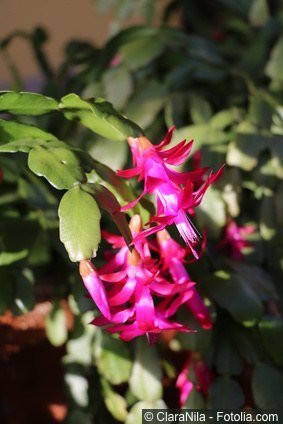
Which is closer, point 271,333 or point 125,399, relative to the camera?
point 271,333

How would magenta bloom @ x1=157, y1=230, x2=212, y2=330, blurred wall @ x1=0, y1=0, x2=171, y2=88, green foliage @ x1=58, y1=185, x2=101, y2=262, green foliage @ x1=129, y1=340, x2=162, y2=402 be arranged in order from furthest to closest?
blurred wall @ x1=0, y1=0, x2=171, y2=88 → green foliage @ x1=129, y1=340, x2=162, y2=402 → magenta bloom @ x1=157, y1=230, x2=212, y2=330 → green foliage @ x1=58, y1=185, x2=101, y2=262

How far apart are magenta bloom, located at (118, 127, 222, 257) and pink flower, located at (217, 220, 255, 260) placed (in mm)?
314

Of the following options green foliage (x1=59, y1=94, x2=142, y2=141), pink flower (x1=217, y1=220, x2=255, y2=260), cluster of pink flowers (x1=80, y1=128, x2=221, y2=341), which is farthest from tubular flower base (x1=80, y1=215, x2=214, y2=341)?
pink flower (x1=217, y1=220, x2=255, y2=260)

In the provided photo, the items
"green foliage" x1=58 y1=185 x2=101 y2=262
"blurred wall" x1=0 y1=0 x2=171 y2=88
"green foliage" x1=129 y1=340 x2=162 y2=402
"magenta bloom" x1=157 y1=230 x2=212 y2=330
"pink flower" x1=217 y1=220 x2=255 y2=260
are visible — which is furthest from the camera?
"blurred wall" x1=0 y1=0 x2=171 y2=88

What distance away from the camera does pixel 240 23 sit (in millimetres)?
1442

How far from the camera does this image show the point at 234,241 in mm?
1006

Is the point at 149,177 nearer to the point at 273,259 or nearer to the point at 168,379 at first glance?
the point at 273,259

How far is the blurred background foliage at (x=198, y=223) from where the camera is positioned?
2.95 ft

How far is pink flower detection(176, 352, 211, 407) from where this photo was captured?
899mm

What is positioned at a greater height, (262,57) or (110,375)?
(262,57)

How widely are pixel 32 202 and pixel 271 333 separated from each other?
0.41m

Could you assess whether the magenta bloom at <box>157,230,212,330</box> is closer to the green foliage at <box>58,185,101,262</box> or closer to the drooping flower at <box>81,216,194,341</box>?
the drooping flower at <box>81,216,194,341</box>

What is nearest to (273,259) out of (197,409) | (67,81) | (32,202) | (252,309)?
(252,309)

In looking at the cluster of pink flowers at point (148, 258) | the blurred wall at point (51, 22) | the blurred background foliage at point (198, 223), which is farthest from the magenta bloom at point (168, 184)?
the blurred wall at point (51, 22)
